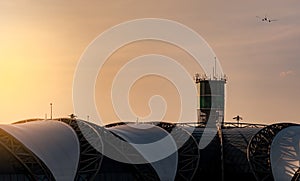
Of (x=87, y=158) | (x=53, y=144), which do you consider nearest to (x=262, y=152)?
(x=87, y=158)

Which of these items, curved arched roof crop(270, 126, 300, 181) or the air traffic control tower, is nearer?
curved arched roof crop(270, 126, 300, 181)

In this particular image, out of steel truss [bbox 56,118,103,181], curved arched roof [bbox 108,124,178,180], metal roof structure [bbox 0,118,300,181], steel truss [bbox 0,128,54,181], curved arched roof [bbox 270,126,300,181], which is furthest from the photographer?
curved arched roof [bbox 108,124,178,180]

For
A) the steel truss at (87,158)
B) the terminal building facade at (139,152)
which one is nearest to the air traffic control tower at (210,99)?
the terminal building facade at (139,152)

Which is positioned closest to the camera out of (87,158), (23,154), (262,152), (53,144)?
(23,154)

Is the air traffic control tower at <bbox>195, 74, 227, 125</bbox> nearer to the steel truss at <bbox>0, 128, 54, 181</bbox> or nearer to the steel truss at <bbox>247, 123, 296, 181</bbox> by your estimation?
the steel truss at <bbox>247, 123, 296, 181</bbox>

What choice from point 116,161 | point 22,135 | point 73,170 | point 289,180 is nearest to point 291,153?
point 289,180

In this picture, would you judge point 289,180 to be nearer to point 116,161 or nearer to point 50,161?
point 116,161

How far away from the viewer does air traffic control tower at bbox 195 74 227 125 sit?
130 meters

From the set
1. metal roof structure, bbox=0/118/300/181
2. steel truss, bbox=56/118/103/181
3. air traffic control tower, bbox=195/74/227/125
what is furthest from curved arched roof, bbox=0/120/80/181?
air traffic control tower, bbox=195/74/227/125

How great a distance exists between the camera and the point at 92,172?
71000 millimetres

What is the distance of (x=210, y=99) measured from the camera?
131750 millimetres

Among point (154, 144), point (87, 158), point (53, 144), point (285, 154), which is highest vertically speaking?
point (53, 144)

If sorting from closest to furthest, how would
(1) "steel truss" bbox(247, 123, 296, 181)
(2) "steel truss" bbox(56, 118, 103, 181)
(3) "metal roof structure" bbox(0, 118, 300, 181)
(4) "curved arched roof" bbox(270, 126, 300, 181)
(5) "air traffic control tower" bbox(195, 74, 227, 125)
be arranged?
(3) "metal roof structure" bbox(0, 118, 300, 181) → (2) "steel truss" bbox(56, 118, 103, 181) → (4) "curved arched roof" bbox(270, 126, 300, 181) → (1) "steel truss" bbox(247, 123, 296, 181) → (5) "air traffic control tower" bbox(195, 74, 227, 125)

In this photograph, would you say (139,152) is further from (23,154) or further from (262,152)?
(23,154)
